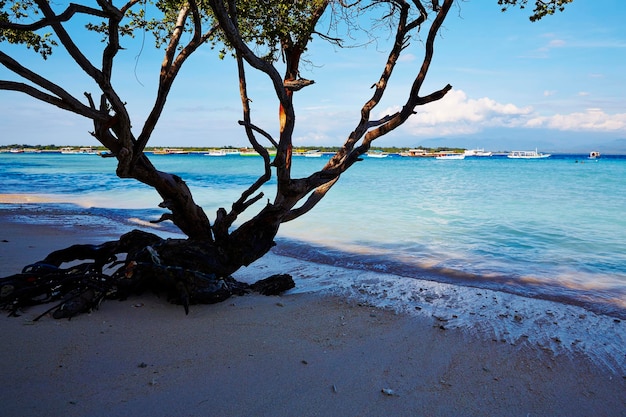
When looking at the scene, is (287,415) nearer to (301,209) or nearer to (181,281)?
(181,281)

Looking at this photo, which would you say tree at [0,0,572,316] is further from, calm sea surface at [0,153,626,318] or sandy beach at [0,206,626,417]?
calm sea surface at [0,153,626,318]

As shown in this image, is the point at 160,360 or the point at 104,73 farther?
the point at 104,73

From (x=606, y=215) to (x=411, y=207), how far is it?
7.14 metres

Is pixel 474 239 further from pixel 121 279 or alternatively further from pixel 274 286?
pixel 121 279

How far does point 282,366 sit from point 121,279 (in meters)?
2.15

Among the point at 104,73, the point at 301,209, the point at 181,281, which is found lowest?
the point at 181,281

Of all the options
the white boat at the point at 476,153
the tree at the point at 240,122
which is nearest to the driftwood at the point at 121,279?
the tree at the point at 240,122

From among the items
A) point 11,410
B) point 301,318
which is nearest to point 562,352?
point 301,318

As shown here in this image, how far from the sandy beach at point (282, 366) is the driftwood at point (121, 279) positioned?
0.45 ft

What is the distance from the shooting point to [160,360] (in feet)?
11.0

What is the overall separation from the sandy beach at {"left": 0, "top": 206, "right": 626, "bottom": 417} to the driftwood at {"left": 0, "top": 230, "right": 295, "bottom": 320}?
0.45 feet

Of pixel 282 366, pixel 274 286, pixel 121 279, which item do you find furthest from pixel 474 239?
pixel 121 279

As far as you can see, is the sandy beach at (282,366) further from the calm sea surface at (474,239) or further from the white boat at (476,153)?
the white boat at (476,153)

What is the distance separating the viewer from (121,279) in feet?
14.9
